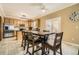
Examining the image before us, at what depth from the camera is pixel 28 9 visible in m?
1.85

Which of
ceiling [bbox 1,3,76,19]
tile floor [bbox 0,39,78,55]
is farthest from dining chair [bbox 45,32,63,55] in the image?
ceiling [bbox 1,3,76,19]

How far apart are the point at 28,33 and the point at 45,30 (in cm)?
37

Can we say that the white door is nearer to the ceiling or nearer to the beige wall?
the beige wall

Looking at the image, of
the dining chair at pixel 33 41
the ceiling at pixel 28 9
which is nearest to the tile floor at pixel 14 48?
the dining chair at pixel 33 41

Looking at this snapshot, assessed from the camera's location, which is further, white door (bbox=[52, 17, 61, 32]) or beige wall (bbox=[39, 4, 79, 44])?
white door (bbox=[52, 17, 61, 32])

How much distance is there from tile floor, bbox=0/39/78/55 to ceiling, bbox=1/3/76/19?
0.56 meters

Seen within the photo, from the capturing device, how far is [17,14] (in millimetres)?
1912

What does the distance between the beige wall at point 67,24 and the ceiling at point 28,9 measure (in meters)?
0.09

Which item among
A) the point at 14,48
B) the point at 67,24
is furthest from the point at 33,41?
the point at 67,24

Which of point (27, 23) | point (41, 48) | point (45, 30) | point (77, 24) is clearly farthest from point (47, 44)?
point (77, 24)

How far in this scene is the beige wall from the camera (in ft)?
5.88

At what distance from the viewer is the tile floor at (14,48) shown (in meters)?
1.76

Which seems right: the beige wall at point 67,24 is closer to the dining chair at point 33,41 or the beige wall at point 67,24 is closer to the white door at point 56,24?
the white door at point 56,24
